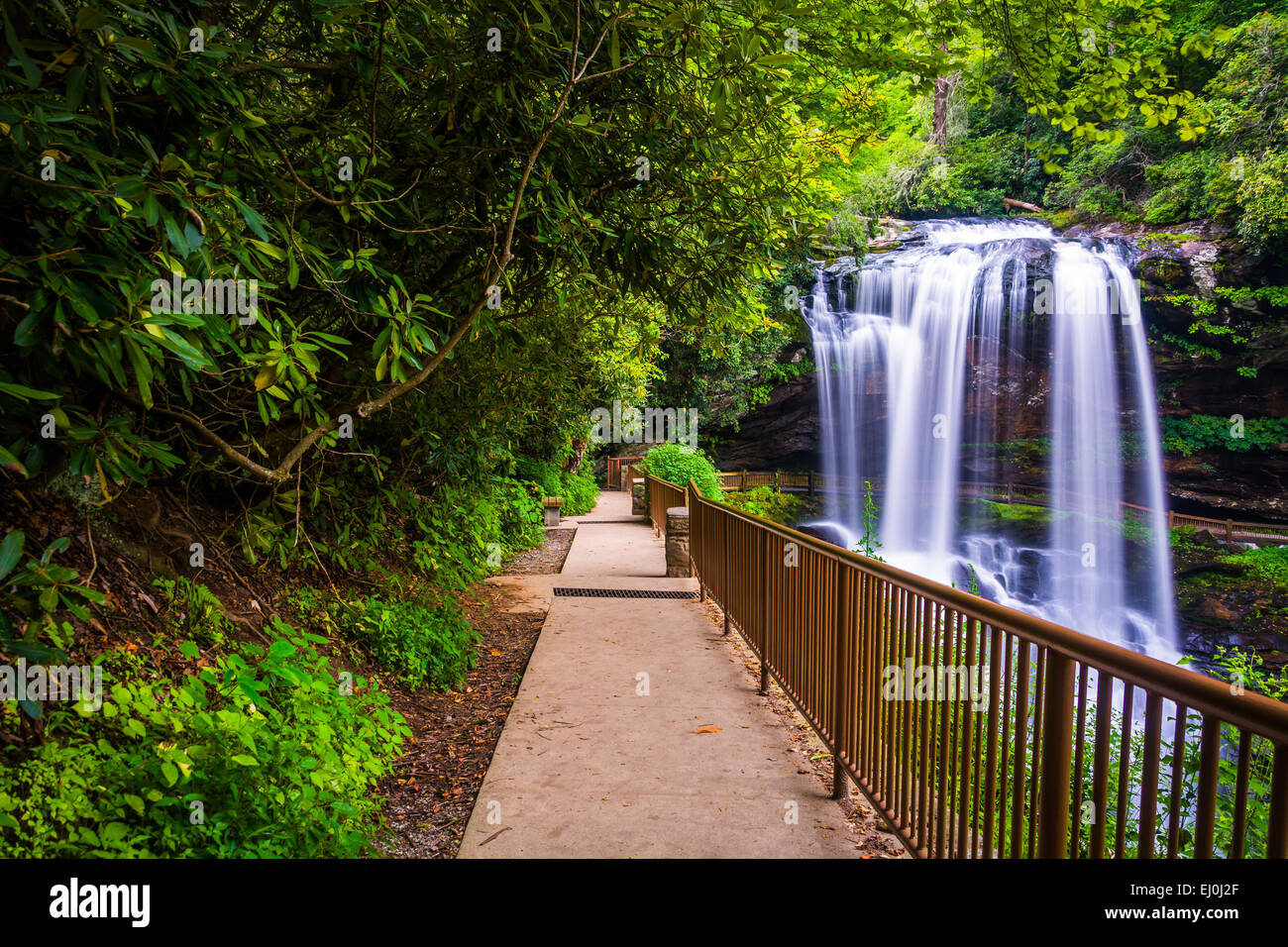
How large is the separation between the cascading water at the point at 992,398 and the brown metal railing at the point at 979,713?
733 inches

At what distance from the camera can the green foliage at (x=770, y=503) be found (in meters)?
23.1

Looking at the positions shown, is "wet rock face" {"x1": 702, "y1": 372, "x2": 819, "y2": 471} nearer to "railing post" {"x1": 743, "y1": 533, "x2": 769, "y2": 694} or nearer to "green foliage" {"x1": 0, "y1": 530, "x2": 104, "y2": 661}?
"railing post" {"x1": 743, "y1": 533, "x2": 769, "y2": 694}

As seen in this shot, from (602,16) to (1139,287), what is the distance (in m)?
27.5

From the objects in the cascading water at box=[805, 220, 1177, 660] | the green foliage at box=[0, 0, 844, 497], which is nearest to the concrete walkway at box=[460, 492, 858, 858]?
the green foliage at box=[0, 0, 844, 497]

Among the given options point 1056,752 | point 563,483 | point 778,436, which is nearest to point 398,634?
point 1056,752

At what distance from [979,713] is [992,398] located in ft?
91.8

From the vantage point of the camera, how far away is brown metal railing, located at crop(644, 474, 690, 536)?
12.5 meters

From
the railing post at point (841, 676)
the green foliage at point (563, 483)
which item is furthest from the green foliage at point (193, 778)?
the green foliage at point (563, 483)

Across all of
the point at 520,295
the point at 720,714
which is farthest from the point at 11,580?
the point at 720,714

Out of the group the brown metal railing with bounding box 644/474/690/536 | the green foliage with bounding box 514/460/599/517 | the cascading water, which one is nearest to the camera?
the brown metal railing with bounding box 644/474/690/536

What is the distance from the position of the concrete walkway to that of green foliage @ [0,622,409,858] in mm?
688

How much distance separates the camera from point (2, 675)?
264 centimetres

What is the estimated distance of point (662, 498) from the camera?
14055mm

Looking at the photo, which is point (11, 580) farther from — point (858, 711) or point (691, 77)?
point (691, 77)
